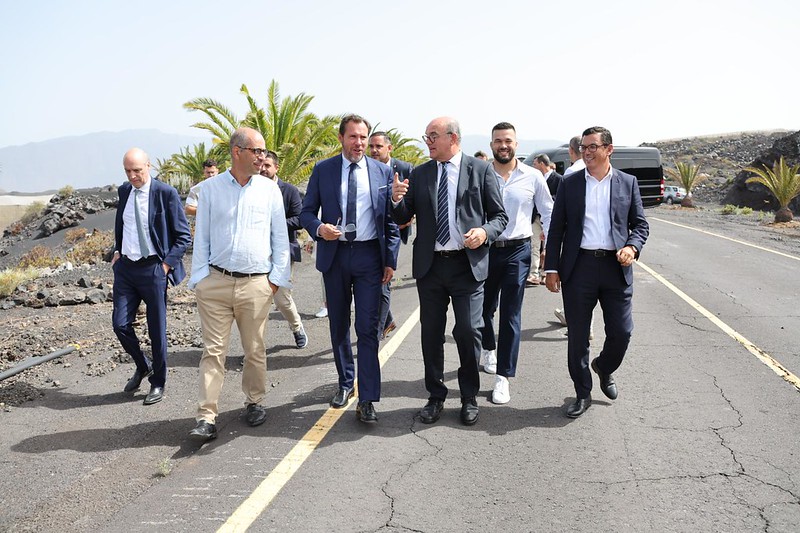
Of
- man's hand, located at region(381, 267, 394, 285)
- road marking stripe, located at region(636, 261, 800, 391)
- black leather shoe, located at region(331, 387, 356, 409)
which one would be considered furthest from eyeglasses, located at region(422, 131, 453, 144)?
road marking stripe, located at region(636, 261, 800, 391)

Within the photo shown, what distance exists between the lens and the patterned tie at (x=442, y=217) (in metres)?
4.91

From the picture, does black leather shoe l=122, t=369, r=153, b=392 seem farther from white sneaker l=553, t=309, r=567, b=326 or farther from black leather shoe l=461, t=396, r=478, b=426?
white sneaker l=553, t=309, r=567, b=326

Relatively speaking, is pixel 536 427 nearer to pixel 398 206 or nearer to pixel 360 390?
pixel 360 390

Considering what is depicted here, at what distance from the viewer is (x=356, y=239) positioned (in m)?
5.09

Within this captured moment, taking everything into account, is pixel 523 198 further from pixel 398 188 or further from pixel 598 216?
pixel 398 188

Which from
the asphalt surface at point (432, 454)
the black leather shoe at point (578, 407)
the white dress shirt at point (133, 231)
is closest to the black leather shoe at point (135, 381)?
the asphalt surface at point (432, 454)

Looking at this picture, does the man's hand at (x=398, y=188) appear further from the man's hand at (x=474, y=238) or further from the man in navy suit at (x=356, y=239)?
the man's hand at (x=474, y=238)

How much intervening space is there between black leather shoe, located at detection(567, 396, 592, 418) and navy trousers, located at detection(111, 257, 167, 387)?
336 centimetres

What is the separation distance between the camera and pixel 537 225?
33.3ft

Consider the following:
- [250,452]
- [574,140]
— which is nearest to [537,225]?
[574,140]

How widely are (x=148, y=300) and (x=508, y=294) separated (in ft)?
10.1

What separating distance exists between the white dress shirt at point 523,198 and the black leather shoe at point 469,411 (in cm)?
162

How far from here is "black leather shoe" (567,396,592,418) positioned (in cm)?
510

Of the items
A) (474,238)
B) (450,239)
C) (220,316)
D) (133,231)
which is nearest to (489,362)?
(450,239)
